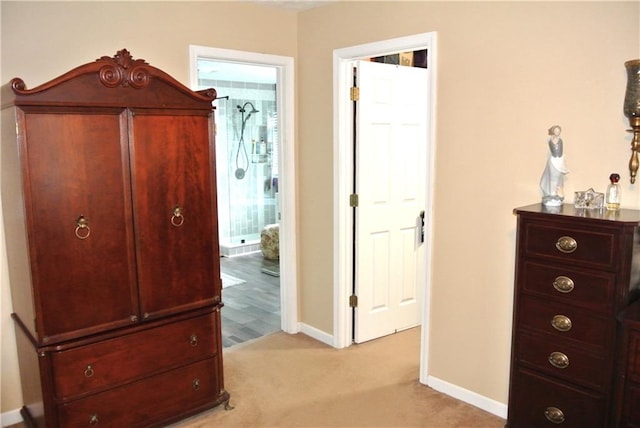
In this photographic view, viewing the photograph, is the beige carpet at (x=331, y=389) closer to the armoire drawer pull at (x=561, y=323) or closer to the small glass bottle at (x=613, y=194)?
the armoire drawer pull at (x=561, y=323)

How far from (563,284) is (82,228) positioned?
2142 mm

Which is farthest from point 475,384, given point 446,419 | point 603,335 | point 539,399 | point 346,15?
point 346,15

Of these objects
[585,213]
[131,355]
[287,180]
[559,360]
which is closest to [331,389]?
[131,355]

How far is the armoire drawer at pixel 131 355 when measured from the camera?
2320mm

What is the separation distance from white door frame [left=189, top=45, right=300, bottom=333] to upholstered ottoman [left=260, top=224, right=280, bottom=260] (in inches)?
94.3

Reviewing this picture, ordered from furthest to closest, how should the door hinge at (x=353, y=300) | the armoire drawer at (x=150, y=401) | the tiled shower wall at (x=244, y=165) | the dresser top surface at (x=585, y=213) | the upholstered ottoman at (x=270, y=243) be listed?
the tiled shower wall at (x=244, y=165), the upholstered ottoman at (x=270, y=243), the door hinge at (x=353, y=300), the armoire drawer at (x=150, y=401), the dresser top surface at (x=585, y=213)

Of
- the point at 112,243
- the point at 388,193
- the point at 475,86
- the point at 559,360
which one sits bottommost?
the point at 559,360

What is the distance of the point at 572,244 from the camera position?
205cm

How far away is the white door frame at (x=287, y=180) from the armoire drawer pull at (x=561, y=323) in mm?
2102

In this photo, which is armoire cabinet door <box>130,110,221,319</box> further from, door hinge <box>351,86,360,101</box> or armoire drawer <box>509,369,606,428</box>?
armoire drawer <box>509,369,606,428</box>

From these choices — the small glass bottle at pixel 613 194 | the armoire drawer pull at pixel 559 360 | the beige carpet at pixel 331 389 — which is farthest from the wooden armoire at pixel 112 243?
the small glass bottle at pixel 613 194

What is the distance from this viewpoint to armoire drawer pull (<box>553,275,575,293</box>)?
209 cm

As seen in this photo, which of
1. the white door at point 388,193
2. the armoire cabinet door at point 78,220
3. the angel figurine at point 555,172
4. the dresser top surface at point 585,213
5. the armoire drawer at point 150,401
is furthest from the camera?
the white door at point 388,193

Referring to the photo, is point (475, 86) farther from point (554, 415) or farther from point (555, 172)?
point (554, 415)
